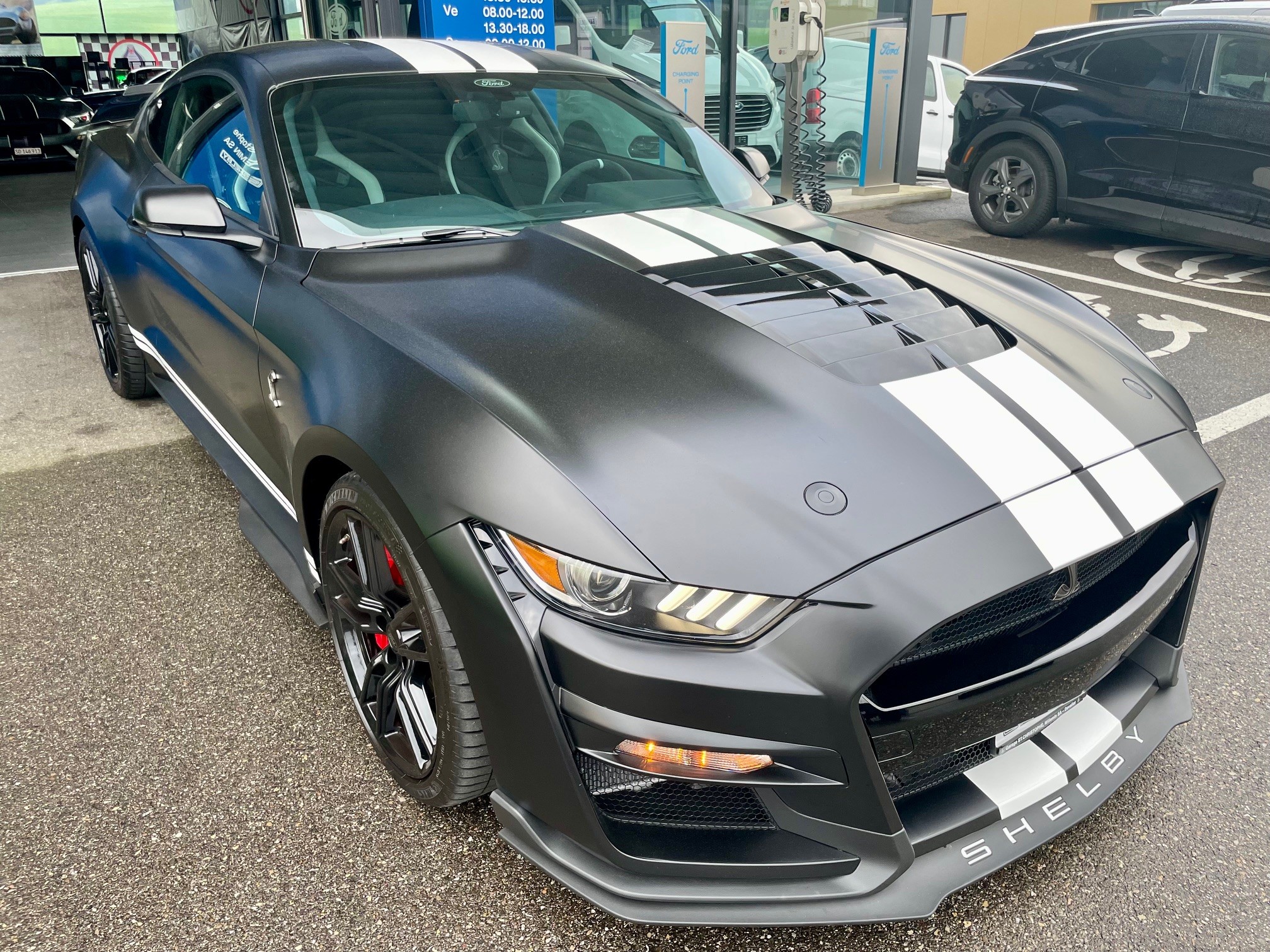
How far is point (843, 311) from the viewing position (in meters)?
2.04

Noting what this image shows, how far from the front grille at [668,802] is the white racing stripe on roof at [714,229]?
134 centimetres

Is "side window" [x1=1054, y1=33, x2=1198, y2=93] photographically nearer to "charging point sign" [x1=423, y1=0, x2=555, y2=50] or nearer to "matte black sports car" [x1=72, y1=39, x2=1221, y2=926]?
"charging point sign" [x1=423, y1=0, x2=555, y2=50]

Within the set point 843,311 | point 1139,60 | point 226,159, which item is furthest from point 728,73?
point 843,311

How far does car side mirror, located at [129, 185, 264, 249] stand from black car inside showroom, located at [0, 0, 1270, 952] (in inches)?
0.5

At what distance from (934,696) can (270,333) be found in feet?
5.23

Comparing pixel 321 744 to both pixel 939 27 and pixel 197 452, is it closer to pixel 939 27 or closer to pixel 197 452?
pixel 197 452

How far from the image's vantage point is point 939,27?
29.0 metres

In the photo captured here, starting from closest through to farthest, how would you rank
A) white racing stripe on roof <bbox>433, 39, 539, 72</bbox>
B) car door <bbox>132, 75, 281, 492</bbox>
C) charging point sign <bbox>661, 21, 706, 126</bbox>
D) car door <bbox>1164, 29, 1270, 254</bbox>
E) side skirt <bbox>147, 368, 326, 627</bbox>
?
side skirt <bbox>147, 368, 326, 627</bbox>, car door <bbox>132, 75, 281, 492</bbox>, white racing stripe on roof <bbox>433, 39, 539, 72</bbox>, car door <bbox>1164, 29, 1270, 254</bbox>, charging point sign <bbox>661, 21, 706, 126</bbox>

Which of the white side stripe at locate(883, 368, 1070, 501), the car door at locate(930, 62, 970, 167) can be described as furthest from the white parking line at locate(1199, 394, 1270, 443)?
the car door at locate(930, 62, 970, 167)

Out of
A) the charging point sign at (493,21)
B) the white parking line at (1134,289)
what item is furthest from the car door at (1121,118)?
the charging point sign at (493,21)

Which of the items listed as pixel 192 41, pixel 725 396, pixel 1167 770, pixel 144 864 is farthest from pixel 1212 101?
pixel 192 41

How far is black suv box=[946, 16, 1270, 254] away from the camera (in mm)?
5711

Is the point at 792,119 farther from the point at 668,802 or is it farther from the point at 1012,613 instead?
the point at 668,802

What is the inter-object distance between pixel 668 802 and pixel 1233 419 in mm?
3454
